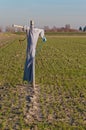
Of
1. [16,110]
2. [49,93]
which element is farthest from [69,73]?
[16,110]

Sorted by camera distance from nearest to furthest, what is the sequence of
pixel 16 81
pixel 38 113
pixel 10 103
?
pixel 38 113, pixel 10 103, pixel 16 81

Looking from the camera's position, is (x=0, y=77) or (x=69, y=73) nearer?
(x=0, y=77)

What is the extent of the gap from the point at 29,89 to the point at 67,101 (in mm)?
2050

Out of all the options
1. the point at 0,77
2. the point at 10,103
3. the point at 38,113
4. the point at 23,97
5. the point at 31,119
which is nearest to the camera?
the point at 31,119

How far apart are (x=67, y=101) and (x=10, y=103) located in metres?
1.60

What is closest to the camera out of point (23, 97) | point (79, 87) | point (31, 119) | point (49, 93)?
point (31, 119)

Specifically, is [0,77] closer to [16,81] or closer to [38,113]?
[16,81]

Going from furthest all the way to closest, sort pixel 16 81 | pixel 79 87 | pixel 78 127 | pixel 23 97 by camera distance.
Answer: pixel 16 81, pixel 79 87, pixel 23 97, pixel 78 127

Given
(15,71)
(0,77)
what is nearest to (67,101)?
(0,77)

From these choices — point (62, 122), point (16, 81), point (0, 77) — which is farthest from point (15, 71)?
point (62, 122)

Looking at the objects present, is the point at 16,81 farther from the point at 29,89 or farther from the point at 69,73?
the point at 69,73

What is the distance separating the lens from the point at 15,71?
54.6 ft

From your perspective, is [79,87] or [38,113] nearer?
[38,113]

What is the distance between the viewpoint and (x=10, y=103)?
9.60 metres
